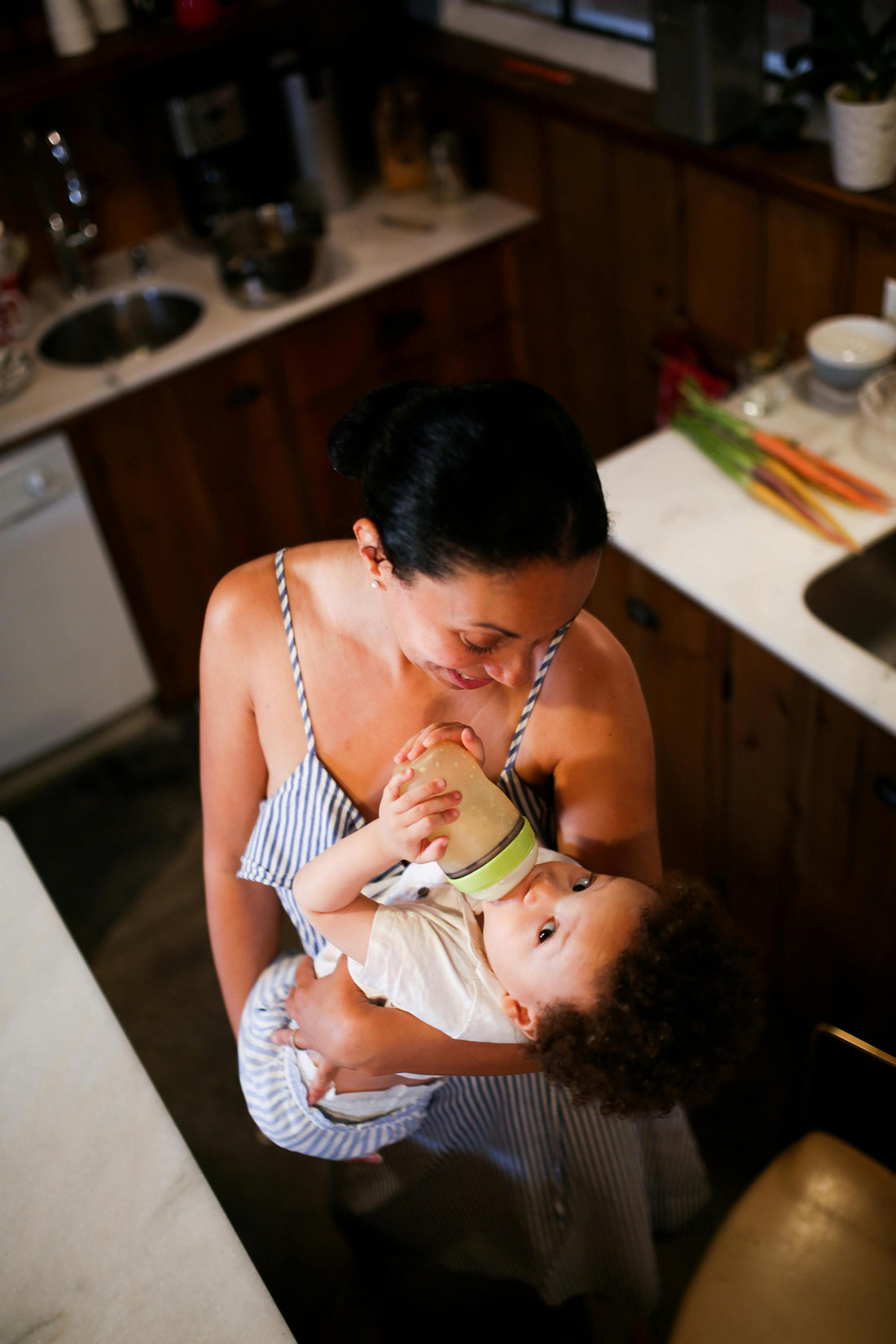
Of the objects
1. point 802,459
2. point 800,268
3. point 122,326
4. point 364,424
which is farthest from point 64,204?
point 364,424

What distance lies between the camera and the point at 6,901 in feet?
4.73

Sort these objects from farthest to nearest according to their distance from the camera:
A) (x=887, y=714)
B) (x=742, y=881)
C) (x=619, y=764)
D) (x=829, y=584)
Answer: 1. (x=742, y=881)
2. (x=829, y=584)
3. (x=887, y=714)
4. (x=619, y=764)

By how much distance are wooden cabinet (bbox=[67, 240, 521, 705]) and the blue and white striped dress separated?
1805 millimetres

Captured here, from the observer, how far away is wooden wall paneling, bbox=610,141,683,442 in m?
2.68

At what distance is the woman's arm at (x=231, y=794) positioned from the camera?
3.97 ft

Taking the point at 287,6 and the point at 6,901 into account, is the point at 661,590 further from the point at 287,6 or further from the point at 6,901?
the point at 287,6

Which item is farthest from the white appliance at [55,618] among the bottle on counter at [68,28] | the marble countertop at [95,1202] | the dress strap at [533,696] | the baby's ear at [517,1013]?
the baby's ear at [517,1013]

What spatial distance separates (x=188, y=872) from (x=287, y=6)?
7.45ft

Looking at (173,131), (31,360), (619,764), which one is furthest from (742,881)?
(173,131)

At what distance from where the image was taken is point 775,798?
2.00m

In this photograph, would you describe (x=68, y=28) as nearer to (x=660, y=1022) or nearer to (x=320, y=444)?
(x=320, y=444)

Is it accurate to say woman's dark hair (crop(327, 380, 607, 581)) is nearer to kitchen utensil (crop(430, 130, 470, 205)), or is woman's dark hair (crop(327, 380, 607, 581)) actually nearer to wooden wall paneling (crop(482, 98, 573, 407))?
wooden wall paneling (crop(482, 98, 573, 407))

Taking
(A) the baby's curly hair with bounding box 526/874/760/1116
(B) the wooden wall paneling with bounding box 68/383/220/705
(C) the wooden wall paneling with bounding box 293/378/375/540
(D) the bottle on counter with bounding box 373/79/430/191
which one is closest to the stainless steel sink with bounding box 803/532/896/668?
(A) the baby's curly hair with bounding box 526/874/760/1116

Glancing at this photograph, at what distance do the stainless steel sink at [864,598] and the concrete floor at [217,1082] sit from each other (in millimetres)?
845
